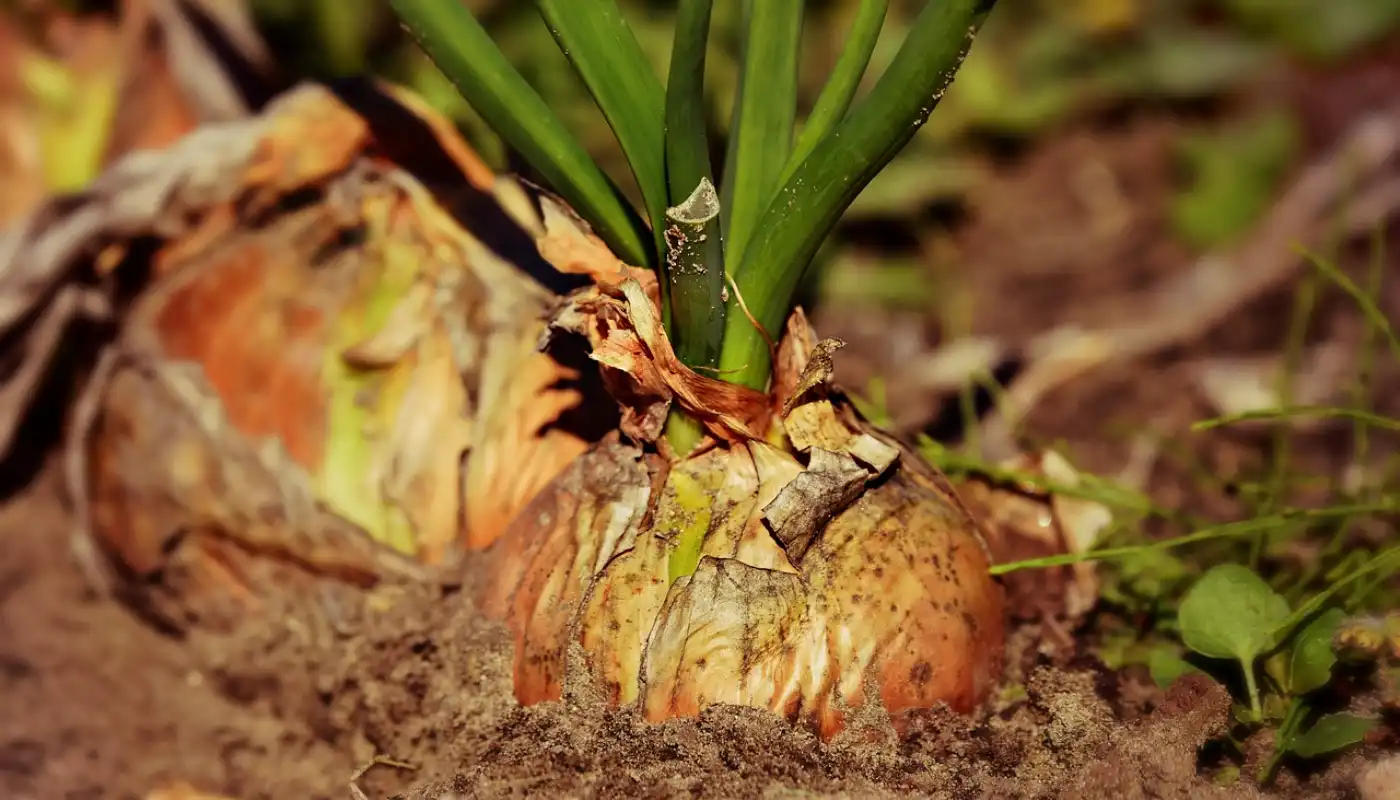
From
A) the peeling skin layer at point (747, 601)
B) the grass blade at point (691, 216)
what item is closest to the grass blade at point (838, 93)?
the grass blade at point (691, 216)

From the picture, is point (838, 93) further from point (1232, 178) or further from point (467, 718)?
point (1232, 178)

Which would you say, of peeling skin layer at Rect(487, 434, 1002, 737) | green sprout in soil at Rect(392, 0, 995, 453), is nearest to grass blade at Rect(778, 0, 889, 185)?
green sprout in soil at Rect(392, 0, 995, 453)

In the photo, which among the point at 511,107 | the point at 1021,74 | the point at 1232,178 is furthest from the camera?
the point at 1021,74

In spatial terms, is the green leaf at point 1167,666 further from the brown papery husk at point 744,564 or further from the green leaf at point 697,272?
the green leaf at point 697,272

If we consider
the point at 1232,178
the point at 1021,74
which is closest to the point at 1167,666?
the point at 1232,178

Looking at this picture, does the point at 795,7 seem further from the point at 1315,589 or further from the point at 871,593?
the point at 1315,589

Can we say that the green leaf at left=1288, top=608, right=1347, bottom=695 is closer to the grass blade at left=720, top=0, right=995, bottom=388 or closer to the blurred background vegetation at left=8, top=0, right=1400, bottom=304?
the grass blade at left=720, top=0, right=995, bottom=388

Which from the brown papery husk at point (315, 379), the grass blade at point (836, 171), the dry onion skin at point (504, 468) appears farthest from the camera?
the brown papery husk at point (315, 379)

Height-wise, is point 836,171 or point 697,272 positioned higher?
point 836,171
